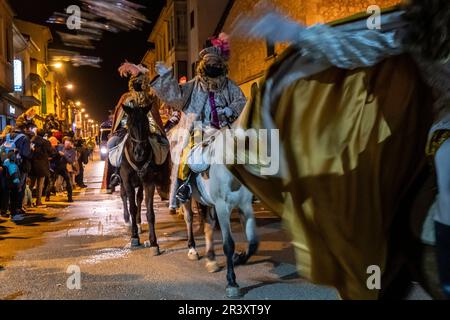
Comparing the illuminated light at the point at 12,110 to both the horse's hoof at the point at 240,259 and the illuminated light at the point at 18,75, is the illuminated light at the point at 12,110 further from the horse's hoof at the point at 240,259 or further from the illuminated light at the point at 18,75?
the horse's hoof at the point at 240,259

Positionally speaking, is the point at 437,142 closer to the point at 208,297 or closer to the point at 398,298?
the point at 398,298

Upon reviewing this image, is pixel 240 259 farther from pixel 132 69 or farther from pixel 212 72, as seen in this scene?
pixel 132 69

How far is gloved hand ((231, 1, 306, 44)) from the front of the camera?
2643mm

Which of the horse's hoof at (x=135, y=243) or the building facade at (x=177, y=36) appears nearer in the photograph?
the horse's hoof at (x=135, y=243)

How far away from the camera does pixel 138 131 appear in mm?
7996

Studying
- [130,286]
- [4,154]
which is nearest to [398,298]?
[130,286]

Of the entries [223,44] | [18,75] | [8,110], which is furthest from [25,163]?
[18,75]

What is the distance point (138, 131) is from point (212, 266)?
2.58 metres

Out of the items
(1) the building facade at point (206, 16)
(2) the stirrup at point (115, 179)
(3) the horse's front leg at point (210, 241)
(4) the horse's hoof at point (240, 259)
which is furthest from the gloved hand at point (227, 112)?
(1) the building facade at point (206, 16)

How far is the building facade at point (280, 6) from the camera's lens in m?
15.2

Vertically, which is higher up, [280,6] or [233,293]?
[280,6]

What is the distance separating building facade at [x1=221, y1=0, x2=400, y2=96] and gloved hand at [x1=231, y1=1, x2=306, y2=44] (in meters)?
6.21

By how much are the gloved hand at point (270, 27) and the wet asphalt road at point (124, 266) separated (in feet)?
9.44

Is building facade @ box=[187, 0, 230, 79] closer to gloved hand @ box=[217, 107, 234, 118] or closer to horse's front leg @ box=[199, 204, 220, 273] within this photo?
horse's front leg @ box=[199, 204, 220, 273]
